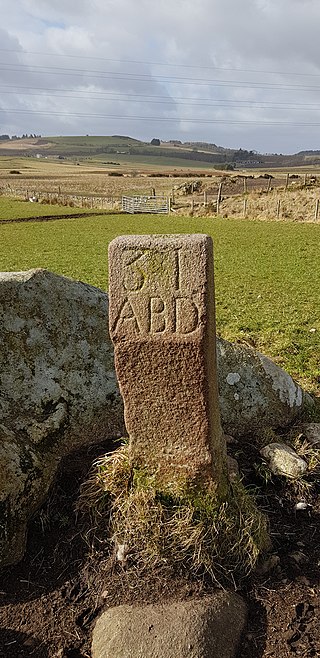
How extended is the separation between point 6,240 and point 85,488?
70.8 feet

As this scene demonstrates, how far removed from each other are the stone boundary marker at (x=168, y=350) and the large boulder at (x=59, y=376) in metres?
0.90

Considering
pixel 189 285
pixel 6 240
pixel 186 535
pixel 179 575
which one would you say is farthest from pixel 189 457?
pixel 6 240

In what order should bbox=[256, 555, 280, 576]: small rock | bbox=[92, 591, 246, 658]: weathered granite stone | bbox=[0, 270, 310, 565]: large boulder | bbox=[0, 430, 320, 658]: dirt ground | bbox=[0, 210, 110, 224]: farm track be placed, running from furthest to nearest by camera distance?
1. bbox=[0, 210, 110, 224]: farm track
2. bbox=[0, 270, 310, 565]: large boulder
3. bbox=[256, 555, 280, 576]: small rock
4. bbox=[0, 430, 320, 658]: dirt ground
5. bbox=[92, 591, 246, 658]: weathered granite stone

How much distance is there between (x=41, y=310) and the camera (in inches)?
200

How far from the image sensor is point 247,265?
1709 cm

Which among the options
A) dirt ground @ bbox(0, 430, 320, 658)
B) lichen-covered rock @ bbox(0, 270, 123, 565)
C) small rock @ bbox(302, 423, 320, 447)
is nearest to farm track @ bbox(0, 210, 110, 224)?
lichen-covered rock @ bbox(0, 270, 123, 565)

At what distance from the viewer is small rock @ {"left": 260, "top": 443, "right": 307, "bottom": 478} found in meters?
4.89

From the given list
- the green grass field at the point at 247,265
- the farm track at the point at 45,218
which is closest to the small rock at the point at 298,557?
the green grass field at the point at 247,265

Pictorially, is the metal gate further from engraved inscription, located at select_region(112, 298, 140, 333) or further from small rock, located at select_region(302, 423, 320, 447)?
engraved inscription, located at select_region(112, 298, 140, 333)

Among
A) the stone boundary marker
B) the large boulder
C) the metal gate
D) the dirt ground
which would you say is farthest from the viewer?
the metal gate

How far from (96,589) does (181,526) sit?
0.71 metres

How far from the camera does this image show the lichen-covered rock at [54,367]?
4824 millimetres

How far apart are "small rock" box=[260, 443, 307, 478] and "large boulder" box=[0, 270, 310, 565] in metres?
0.48

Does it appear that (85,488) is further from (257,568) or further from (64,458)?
(257,568)
